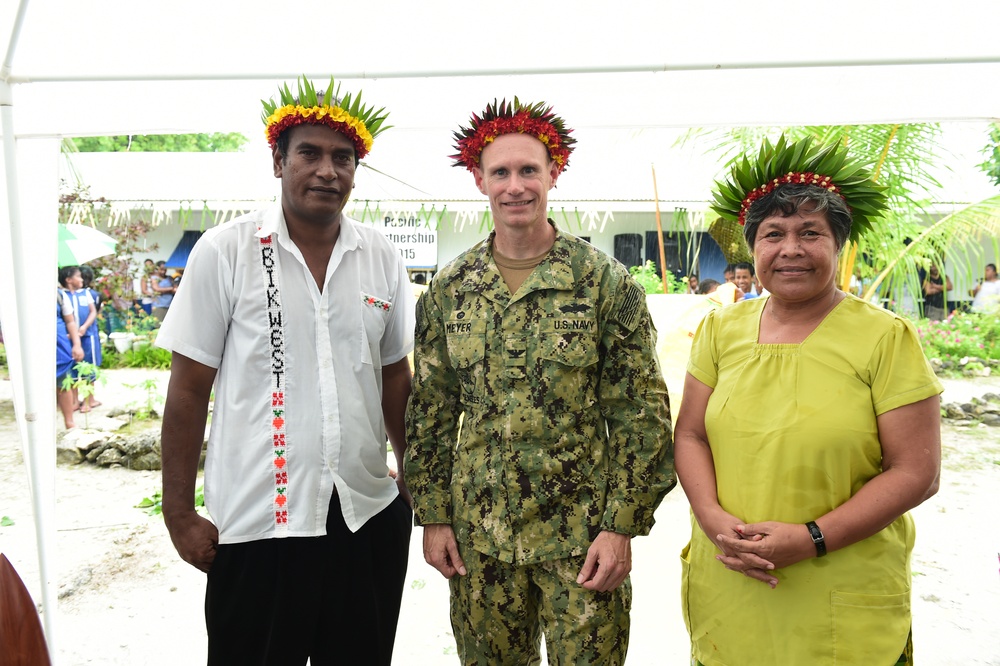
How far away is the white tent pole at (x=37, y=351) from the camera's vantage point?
10.7ft

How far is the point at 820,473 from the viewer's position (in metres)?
1.98

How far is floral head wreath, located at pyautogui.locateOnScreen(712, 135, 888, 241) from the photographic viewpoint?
2.17 meters

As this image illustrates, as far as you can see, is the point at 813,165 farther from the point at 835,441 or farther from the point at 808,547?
the point at 808,547

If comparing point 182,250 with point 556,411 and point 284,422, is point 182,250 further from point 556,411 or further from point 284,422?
point 556,411

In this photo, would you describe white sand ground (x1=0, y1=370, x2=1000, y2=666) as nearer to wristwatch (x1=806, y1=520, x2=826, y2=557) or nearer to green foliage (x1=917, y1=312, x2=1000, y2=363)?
wristwatch (x1=806, y1=520, x2=826, y2=557)

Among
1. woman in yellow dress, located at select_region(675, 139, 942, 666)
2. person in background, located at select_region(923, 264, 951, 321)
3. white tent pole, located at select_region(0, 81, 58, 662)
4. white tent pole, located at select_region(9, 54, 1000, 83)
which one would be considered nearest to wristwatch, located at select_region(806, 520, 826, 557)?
woman in yellow dress, located at select_region(675, 139, 942, 666)

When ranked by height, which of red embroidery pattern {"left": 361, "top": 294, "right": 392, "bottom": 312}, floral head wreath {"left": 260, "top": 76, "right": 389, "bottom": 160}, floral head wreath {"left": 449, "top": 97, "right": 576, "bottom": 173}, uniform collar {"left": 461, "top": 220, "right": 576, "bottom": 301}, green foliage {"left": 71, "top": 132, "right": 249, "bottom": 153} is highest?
green foliage {"left": 71, "top": 132, "right": 249, "bottom": 153}

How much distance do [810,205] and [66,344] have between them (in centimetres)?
941

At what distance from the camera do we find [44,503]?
3486mm

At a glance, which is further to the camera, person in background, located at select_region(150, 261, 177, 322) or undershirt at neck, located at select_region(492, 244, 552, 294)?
person in background, located at select_region(150, 261, 177, 322)

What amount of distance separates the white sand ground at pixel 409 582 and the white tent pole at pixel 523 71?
184 centimetres

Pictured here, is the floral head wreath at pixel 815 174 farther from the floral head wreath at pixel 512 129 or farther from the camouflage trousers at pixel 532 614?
the camouflage trousers at pixel 532 614

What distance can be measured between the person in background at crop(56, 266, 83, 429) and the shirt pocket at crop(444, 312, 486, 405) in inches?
307

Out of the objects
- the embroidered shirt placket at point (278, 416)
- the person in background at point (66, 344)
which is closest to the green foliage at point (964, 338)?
the embroidered shirt placket at point (278, 416)
